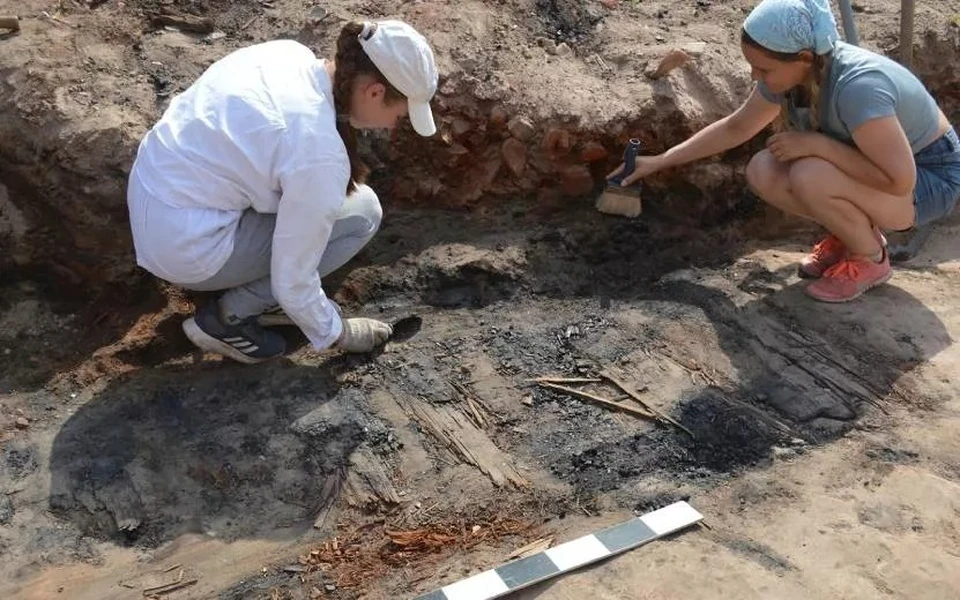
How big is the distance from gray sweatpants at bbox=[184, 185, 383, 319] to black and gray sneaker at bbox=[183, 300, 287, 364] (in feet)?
A: 0.15

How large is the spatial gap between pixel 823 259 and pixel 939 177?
0.55 metres

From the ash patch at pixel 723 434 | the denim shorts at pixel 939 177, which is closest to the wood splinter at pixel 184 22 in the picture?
the ash patch at pixel 723 434

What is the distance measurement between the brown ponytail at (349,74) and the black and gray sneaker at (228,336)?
29.1 inches

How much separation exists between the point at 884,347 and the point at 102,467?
9.34 feet

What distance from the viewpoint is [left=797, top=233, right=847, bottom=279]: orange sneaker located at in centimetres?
390

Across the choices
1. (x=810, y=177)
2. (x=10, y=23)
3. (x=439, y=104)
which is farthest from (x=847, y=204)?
(x=10, y=23)

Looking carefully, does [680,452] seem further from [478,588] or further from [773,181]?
[773,181]

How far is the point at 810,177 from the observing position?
356cm

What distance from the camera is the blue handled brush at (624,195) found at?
3932 millimetres

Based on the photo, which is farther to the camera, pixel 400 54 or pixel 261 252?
pixel 261 252

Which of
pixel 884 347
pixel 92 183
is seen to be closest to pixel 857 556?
pixel 884 347

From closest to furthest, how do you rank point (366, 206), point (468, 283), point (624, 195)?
point (366, 206) → point (468, 283) → point (624, 195)

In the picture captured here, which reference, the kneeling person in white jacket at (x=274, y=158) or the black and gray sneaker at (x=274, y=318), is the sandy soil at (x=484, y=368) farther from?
the kneeling person in white jacket at (x=274, y=158)

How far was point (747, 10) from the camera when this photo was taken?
4875 mm
